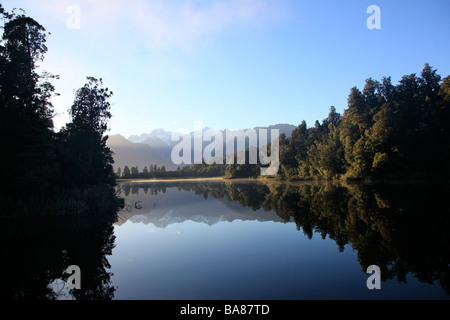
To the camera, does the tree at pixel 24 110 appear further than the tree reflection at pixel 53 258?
Yes

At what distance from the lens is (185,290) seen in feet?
21.3

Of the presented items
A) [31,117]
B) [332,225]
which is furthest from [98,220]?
[332,225]

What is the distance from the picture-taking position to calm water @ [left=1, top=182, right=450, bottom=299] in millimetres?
6395

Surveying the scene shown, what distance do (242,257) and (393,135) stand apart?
48.6m

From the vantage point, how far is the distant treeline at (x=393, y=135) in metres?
45.1

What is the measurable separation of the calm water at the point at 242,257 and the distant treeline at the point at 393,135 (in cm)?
3423

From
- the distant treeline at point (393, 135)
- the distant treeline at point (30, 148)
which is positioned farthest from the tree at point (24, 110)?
the distant treeline at point (393, 135)

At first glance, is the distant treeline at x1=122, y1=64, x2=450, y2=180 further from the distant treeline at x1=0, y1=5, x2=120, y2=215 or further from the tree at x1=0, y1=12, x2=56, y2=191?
the tree at x1=0, y1=12, x2=56, y2=191

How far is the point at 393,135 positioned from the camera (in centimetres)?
4562

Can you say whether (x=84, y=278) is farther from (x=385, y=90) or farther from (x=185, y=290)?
(x=385, y=90)

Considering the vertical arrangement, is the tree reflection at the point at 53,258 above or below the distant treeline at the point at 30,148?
below

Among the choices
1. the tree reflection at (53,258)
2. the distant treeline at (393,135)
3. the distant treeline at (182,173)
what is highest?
the distant treeline at (393,135)

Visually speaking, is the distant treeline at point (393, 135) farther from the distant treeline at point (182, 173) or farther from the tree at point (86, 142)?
the distant treeline at point (182, 173)
